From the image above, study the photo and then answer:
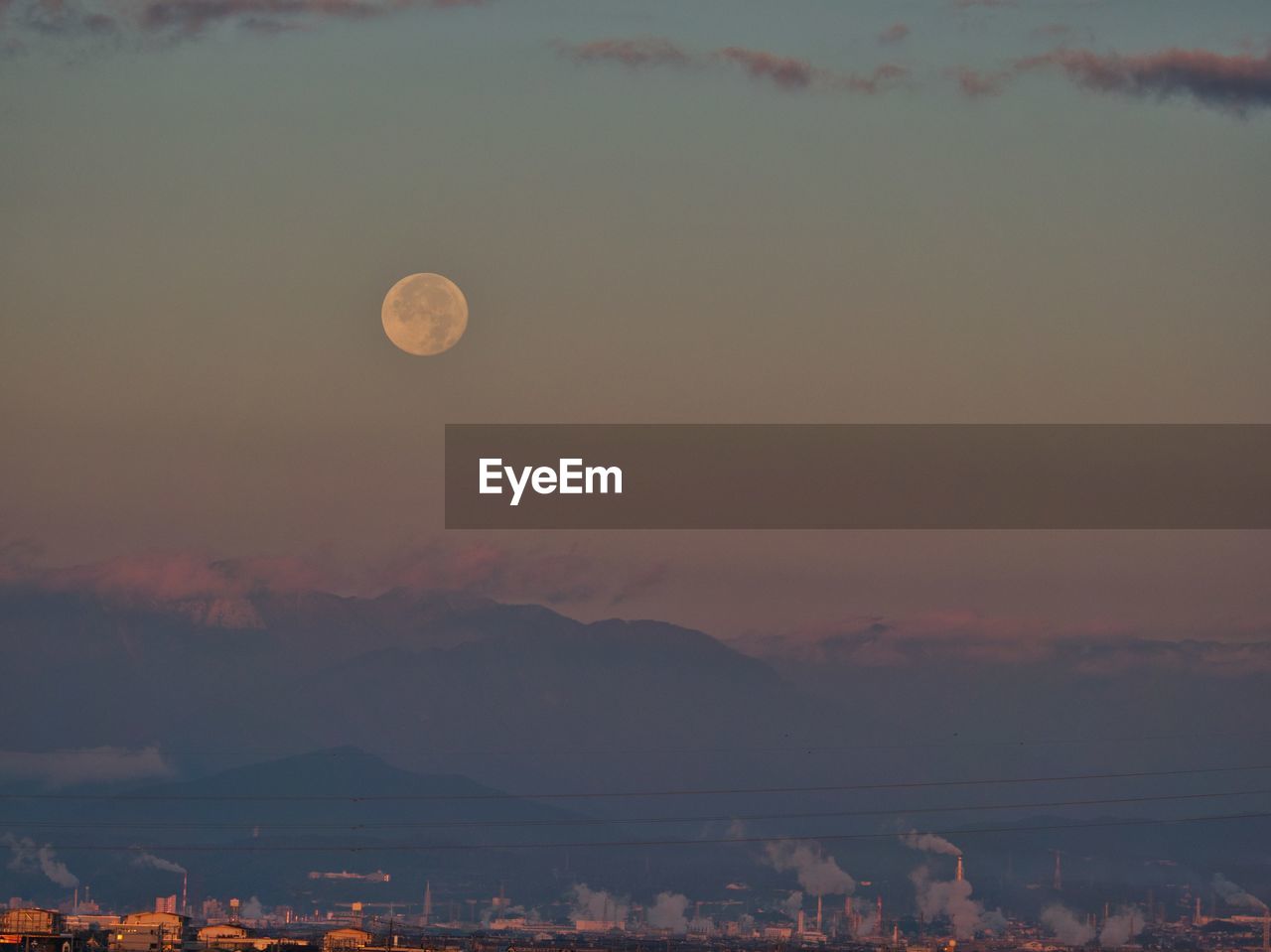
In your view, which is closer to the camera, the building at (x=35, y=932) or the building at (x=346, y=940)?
the building at (x=35, y=932)

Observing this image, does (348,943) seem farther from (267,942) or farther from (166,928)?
(166,928)

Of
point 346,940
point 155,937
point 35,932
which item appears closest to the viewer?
point 155,937

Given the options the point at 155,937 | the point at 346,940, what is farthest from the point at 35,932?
the point at 346,940

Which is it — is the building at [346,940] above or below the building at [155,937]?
above

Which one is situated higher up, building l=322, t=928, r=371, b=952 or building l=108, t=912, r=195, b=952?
building l=322, t=928, r=371, b=952

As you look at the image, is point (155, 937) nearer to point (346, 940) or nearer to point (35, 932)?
point (35, 932)

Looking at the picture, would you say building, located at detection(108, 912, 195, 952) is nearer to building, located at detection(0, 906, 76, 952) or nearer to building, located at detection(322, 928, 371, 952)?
building, located at detection(0, 906, 76, 952)

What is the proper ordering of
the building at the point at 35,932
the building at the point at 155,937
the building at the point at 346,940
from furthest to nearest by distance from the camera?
the building at the point at 346,940 → the building at the point at 155,937 → the building at the point at 35,932

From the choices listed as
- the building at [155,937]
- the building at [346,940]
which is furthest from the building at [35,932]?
the building at [346,940]

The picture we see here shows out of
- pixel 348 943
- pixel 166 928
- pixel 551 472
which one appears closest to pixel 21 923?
pixel 166 928

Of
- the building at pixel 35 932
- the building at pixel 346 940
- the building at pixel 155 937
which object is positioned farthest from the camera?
the building at pixel 346 940

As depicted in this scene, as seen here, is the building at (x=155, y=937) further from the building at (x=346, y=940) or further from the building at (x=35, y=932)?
the building at (x=346, y=940)

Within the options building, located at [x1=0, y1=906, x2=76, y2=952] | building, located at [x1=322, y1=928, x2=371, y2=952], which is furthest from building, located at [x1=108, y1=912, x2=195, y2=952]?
building, located at [x1=322, y1=928, x2=371, y2=952]
